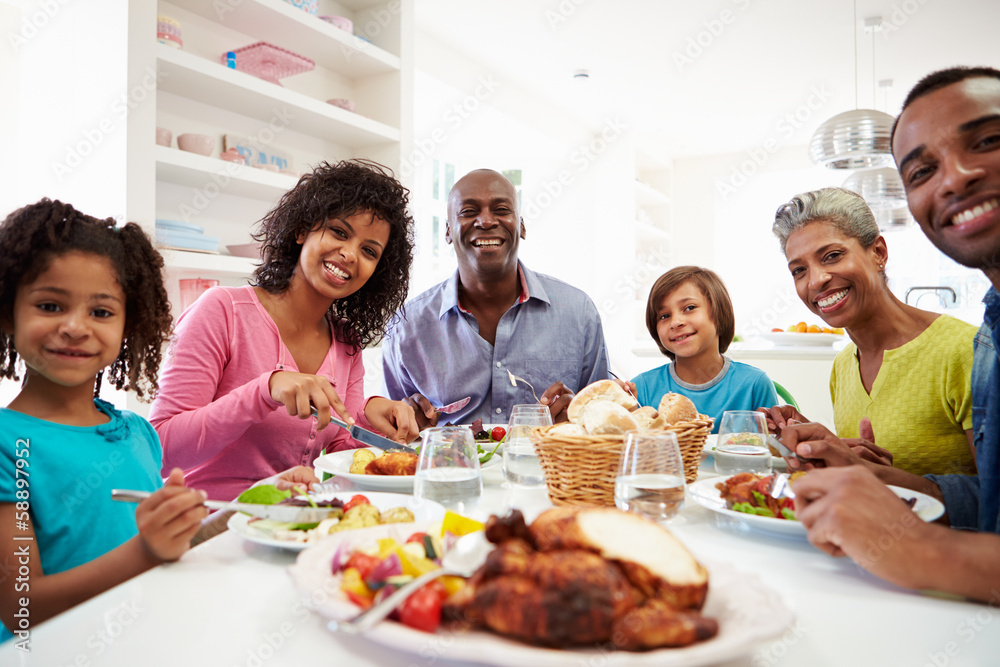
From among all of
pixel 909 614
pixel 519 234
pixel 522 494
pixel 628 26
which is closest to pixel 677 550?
pixel 909 614

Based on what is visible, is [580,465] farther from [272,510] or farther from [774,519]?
[272,510]

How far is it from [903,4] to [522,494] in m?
5.30

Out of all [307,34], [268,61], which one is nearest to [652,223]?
[307,34]

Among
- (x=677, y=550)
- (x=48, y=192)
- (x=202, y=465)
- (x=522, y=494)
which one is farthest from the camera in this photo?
(x=48, y=192)

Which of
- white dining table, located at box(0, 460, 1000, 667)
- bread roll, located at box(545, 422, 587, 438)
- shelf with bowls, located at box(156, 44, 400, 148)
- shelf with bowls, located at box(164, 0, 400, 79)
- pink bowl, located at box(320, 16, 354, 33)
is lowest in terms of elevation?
white dining table, located at box(0, 460, 1000, 667)

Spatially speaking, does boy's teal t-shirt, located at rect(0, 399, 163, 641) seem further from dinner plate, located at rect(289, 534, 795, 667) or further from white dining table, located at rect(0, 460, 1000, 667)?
dinner plate, located at rect(289, 534, 795, 667)

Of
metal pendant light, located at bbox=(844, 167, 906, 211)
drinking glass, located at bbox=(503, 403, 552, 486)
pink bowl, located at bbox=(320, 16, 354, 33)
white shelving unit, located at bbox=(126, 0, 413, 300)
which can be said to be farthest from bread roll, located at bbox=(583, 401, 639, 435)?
metal pendant light, located at bbox=(844, 167, 906, 211)

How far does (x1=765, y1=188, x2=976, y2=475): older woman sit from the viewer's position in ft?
4.76

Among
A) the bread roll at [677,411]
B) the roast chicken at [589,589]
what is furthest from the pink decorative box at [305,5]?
the roast chicken at [589,589]

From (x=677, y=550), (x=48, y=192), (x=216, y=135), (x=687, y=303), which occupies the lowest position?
(x=677, y=550)

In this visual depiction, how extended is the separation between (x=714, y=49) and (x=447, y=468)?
5462mm

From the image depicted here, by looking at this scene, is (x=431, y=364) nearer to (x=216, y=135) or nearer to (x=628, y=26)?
(x=216, y=135)

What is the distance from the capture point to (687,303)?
2539 mm

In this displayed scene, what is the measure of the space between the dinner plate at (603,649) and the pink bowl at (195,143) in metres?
2.83
